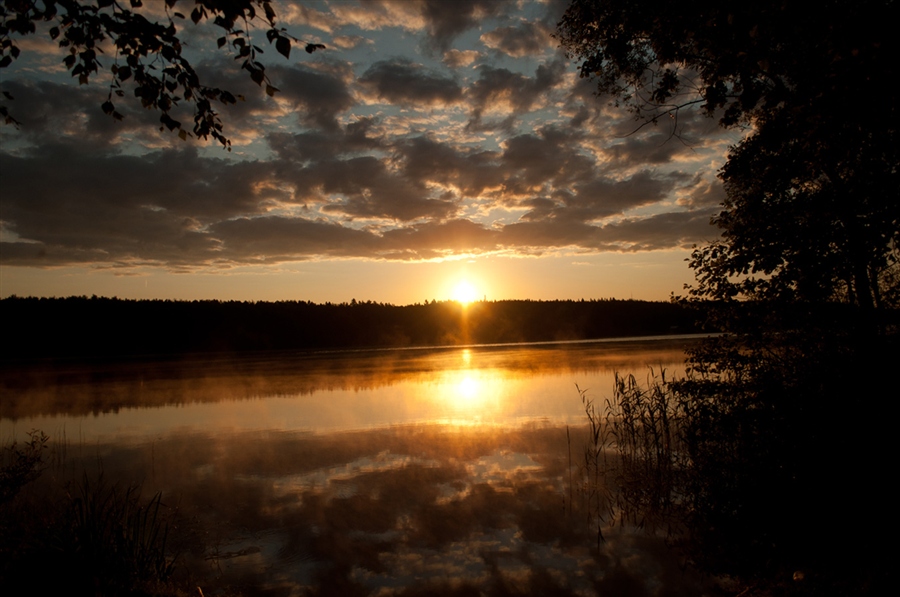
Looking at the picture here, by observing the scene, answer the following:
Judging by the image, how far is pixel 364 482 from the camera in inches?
415

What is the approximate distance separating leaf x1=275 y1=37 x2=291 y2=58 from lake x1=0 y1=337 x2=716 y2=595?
560cm

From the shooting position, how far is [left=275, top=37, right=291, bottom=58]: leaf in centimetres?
485

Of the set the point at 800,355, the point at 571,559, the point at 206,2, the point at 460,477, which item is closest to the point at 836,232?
the point at 800,355

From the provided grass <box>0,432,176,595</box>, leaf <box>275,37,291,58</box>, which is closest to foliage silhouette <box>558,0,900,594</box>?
leaf <box>275,37,291,58</box>

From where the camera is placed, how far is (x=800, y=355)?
360 inches

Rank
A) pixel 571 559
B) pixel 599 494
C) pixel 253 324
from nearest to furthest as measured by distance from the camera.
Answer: pixel 571 559, pixel 599 494, pixel 253 324

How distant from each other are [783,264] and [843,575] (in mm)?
5352

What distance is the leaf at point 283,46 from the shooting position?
485 cm

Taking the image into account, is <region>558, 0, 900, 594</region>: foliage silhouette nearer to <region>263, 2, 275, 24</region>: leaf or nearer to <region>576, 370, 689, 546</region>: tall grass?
<region>576, 370, 689, 546</region>: tall grass

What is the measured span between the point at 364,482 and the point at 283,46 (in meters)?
7.96

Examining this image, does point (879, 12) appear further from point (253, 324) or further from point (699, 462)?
point (253, 324)

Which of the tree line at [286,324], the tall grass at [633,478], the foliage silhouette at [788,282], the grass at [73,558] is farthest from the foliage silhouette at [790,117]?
the tree line at [286,324]

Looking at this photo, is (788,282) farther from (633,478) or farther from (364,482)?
(364,482)

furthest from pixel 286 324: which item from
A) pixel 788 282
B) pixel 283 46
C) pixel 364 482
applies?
pixel 283 46
